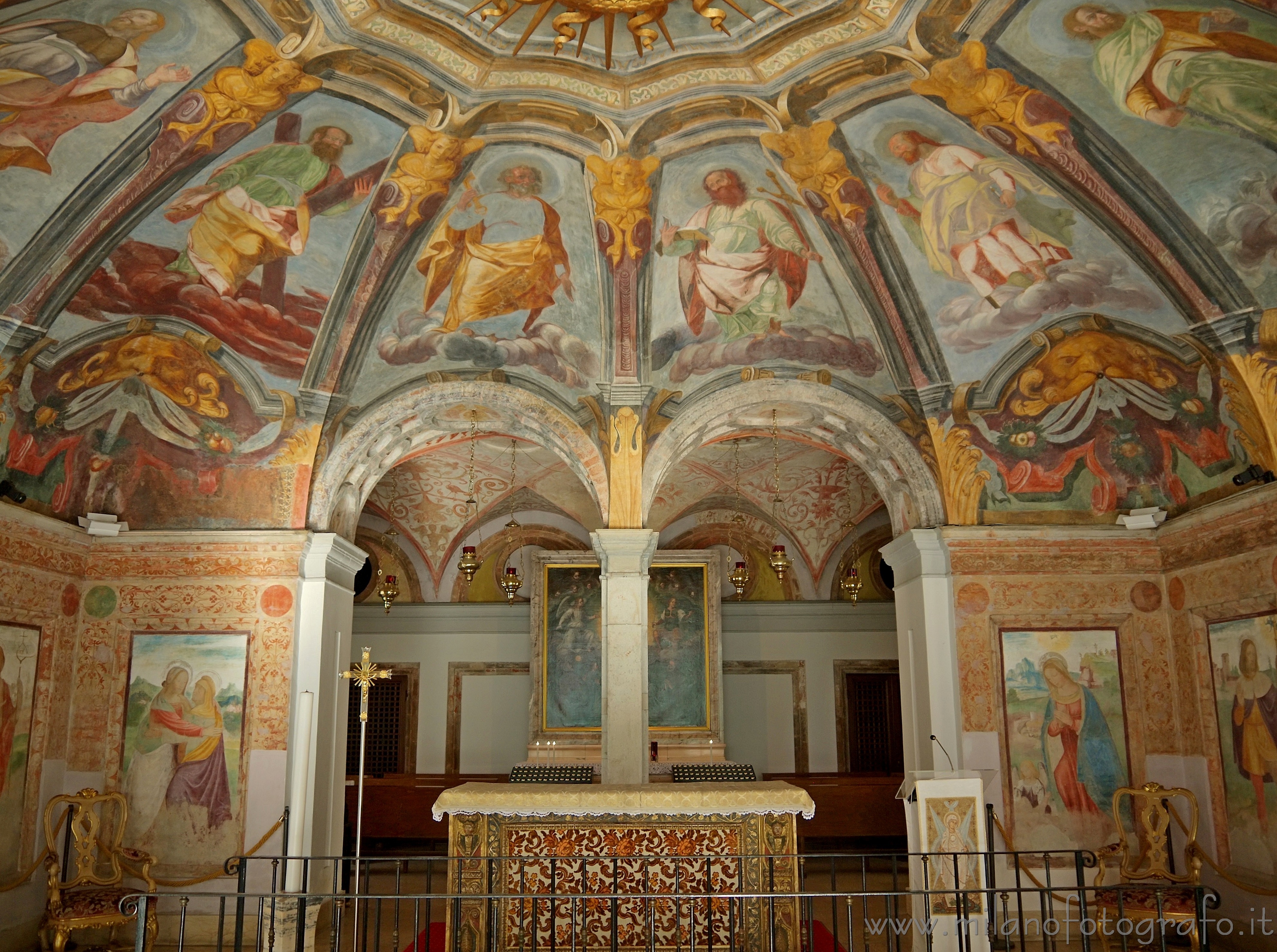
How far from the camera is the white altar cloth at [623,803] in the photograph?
27.1 feet

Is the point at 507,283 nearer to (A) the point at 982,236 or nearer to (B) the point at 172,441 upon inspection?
(B) the point at 172,441

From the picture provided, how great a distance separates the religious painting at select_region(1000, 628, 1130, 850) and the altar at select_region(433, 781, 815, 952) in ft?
11.7

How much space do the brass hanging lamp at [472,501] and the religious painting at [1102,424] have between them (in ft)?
18.0

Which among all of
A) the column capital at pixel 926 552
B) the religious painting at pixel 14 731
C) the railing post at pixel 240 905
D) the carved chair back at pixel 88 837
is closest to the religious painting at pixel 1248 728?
the column capital at pixel 926 552

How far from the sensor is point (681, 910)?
8.36m

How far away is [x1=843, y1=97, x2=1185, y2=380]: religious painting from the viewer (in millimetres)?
9023

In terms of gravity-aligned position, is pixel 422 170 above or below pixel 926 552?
above

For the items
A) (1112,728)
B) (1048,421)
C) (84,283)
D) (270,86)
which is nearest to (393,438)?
(84,283)

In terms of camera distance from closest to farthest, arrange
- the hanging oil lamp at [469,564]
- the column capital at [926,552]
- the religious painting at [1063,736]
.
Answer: the religious painting at [1063,736]
the column capital at [926,552]
the hanging oil lamp at [469,564]

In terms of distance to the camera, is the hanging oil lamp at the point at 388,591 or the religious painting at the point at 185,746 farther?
the hanging oil lamp at the point at 388,591

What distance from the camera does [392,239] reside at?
10180 millimetres

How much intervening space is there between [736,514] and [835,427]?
5.17 metres

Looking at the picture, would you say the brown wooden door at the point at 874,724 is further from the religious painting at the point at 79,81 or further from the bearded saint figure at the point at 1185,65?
the religious painting at the point at 79,81

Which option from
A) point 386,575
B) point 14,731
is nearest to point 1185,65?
point 14,731
